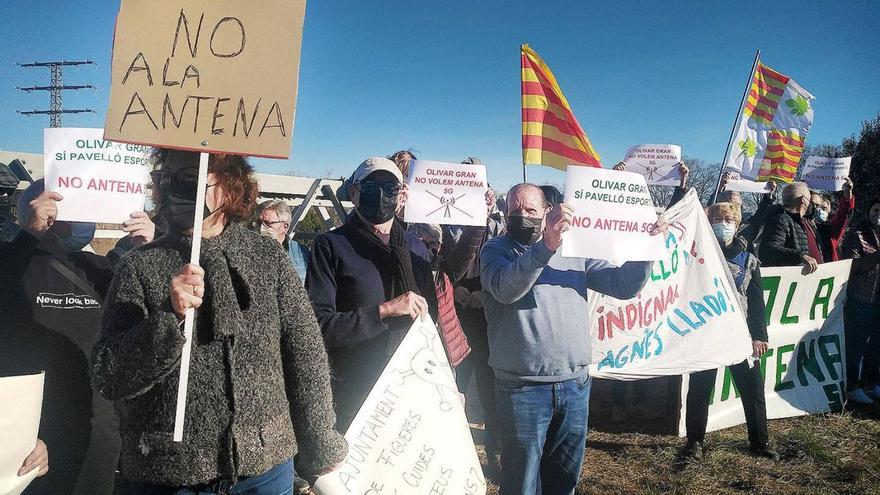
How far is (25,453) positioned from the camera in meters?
2.09

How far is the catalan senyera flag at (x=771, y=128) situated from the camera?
22.4 feet

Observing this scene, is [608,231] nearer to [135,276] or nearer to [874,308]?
[135,276]

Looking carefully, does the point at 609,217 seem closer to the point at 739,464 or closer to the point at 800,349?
the point at 739,464

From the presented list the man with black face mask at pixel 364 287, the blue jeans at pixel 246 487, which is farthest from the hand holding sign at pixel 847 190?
the blue jeans at pixel 246 487

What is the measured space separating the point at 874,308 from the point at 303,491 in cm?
632

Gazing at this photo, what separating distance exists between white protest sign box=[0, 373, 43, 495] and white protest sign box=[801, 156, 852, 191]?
9.37m

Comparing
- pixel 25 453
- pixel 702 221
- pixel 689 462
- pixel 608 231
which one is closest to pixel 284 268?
pixel 25 453

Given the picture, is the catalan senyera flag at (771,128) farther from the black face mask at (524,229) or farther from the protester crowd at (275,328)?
the black face mask at (524,229)

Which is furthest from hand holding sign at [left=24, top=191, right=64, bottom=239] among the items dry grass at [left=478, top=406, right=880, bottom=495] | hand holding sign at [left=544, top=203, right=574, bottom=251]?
Answer: dry grass at [left=478, top=406, right=880, bottom=495]

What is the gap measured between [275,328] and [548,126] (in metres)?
2.28

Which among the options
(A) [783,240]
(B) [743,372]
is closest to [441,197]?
(B) [743,372]

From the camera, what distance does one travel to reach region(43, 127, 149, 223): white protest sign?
277cm

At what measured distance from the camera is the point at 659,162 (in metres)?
7.07

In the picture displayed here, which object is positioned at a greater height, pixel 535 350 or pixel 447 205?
pixel 447 205
